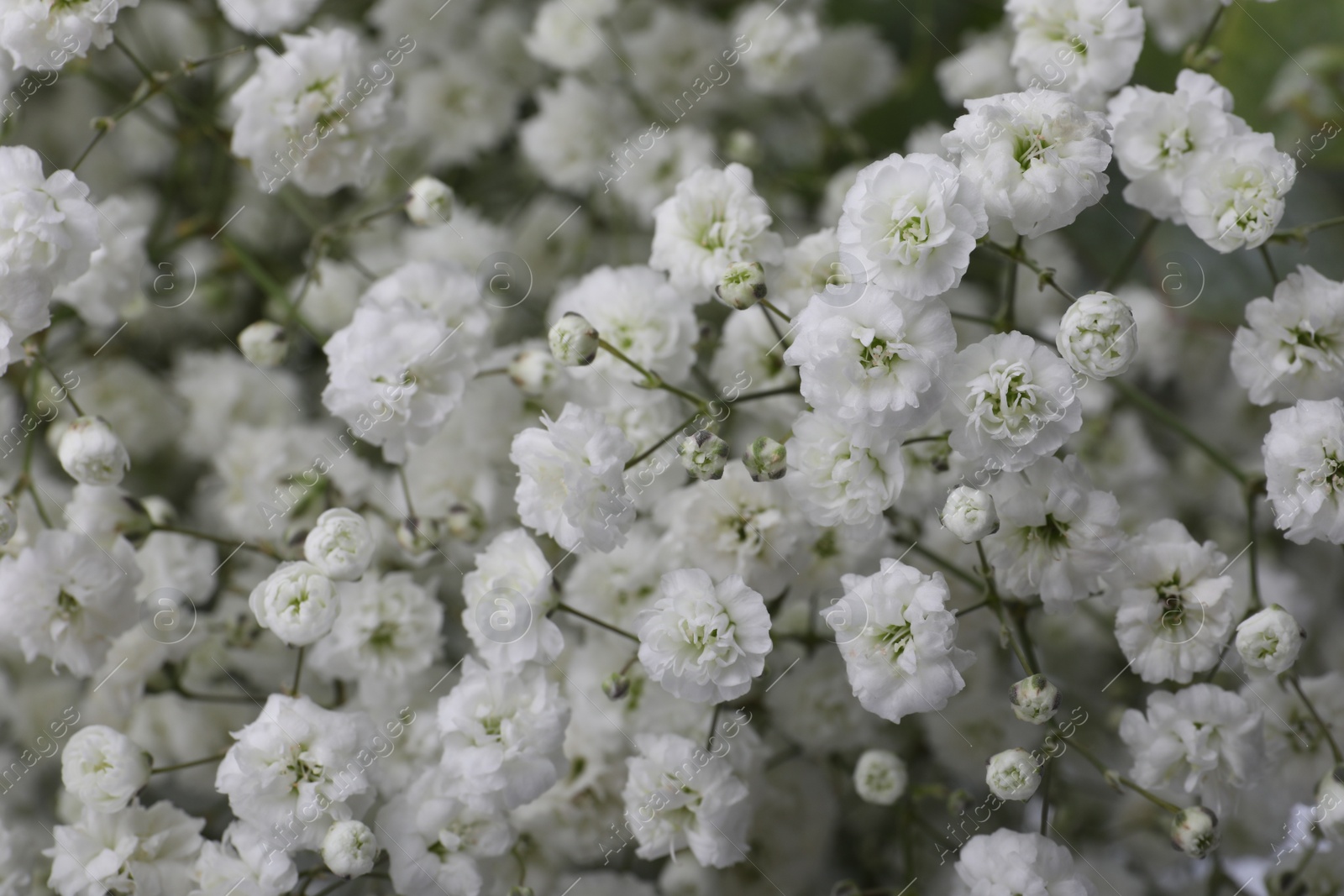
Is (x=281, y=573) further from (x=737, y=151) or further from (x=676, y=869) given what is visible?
(x=737, y=151)

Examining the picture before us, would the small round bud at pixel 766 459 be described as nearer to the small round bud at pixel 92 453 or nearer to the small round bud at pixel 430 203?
the small round bud at pixel 430 203

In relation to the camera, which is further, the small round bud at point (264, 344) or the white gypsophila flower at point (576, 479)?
the small round bud at point (264, 344)

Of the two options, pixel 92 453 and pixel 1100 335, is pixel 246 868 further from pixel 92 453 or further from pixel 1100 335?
pixel 1100 335

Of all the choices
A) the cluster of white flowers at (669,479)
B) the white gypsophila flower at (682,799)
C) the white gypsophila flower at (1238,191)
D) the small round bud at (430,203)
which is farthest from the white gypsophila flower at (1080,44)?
the white gypsophila flower at (682,799)

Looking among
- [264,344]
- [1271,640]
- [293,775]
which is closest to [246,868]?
[293,775]

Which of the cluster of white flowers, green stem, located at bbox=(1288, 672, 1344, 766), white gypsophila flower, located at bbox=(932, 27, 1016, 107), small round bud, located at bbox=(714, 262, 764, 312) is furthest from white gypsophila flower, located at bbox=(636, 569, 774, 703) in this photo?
white gypsophila flower, located at bbox=(932, 27, 1016, 107)

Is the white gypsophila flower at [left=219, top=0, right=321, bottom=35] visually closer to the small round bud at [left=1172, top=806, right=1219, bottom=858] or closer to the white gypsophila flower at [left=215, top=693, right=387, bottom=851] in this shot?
the white gypsophila flower at [left=215, top=693, right=387, bottom=851]

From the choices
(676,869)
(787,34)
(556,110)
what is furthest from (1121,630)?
(556,110)
